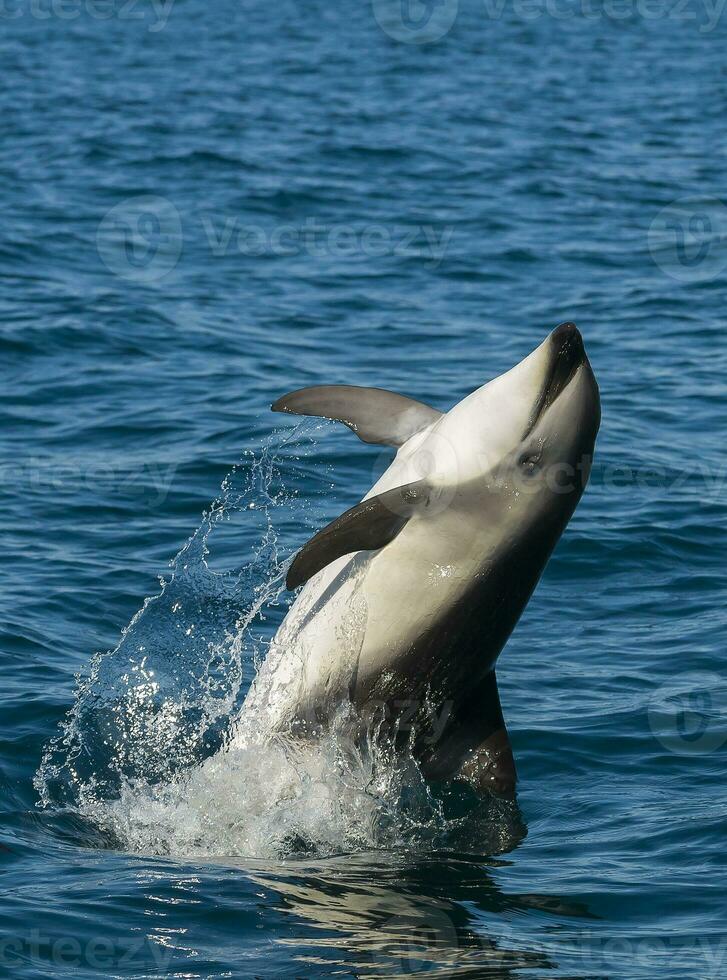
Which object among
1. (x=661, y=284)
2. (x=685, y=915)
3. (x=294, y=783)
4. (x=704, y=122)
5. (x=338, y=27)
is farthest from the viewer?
(x=338, y=27)

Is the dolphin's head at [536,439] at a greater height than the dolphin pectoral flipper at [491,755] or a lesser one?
greater

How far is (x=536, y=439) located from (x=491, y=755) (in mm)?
2019

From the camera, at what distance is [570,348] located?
29.9 feet

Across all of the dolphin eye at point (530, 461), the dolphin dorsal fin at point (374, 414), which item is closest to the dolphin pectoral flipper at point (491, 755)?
the dolphin eye at point (530, 461)

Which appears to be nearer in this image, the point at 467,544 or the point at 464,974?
the point at 464,974

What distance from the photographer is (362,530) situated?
918 centimetres

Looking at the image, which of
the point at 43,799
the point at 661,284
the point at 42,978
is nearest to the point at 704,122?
the point at 661,284

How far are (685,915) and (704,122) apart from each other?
2905cm

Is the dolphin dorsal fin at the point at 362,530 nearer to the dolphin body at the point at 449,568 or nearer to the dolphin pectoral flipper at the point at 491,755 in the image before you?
the dolphin body at the point at 449,568

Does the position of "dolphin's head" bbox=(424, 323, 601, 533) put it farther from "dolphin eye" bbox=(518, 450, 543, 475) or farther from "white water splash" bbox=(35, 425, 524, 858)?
"white water splash" bbox=(35, 425, 524, 858)

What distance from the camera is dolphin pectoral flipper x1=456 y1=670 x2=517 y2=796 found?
968cm

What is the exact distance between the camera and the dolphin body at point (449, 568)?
30.4ft

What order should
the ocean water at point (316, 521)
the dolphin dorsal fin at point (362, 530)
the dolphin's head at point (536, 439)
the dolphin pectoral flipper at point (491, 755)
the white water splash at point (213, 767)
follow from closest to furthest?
1. the ocean water at point (316, 521)
2. the dolphin dorsal fin at point (362, 530)
3. the dolphin's head at point (536, 439)
4. the white water splash at point (213, 767)
5. the dolphin pectoral flipper at point (491, 755)

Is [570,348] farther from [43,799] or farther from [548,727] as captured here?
[43,799]
